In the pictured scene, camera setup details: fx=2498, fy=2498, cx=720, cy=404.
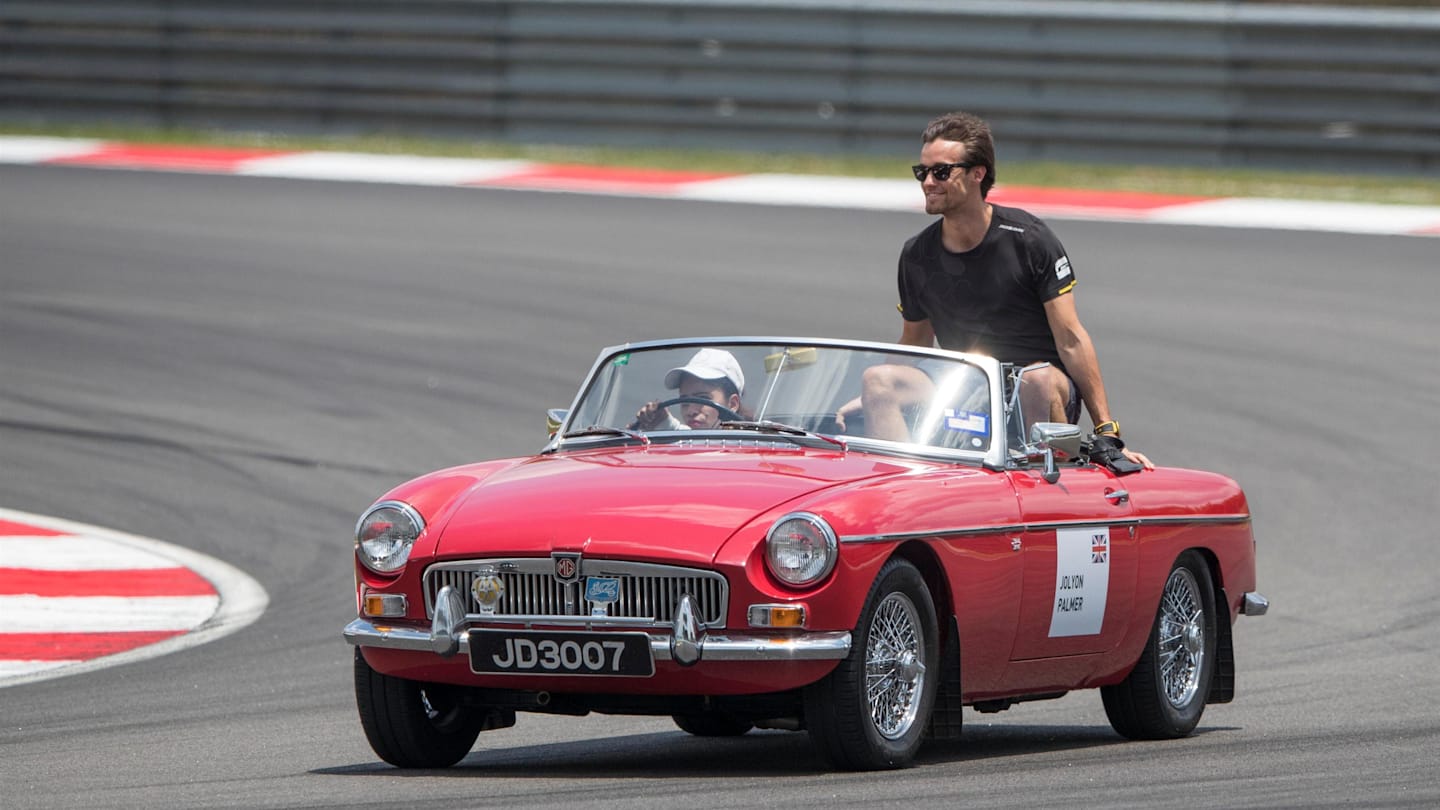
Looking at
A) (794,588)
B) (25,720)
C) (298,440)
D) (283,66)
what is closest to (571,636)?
(794,588)

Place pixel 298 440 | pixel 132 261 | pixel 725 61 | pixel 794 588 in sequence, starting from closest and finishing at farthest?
pixel 794 588, pixel 298 440, pixel 132 261, pixel 725 61

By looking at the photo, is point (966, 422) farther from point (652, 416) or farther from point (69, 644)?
point (69, 644)

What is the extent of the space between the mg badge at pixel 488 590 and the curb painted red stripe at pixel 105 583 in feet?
13.8

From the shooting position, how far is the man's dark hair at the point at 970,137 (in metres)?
8.02

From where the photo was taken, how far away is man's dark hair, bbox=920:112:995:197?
8016 mm

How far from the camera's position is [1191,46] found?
20.0m

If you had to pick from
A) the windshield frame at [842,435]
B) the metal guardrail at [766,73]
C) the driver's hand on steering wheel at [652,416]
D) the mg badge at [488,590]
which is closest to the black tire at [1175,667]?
the windshield frame at [842,435]

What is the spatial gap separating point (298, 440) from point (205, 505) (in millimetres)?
1300

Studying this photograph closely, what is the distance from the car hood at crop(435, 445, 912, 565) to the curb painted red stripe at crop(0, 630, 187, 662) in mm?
2971

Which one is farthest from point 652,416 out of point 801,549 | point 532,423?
point 532,423

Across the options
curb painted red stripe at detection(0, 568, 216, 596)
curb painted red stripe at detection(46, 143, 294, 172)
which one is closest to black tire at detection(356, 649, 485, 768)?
curb painted red stripe at detection(0, 568, 216, 596)

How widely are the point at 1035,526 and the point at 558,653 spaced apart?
1567mm

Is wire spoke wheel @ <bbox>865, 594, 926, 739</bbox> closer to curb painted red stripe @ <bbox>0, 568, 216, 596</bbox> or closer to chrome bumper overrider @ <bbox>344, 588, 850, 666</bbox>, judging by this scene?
chrome bumper overrider @ <bbox>344, 588, 850, 666</bbox>

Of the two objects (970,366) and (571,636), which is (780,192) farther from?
(571,636)
